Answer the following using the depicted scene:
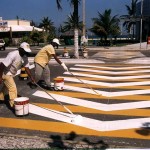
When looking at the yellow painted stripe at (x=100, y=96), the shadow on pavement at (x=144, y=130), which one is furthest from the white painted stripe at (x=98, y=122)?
the yellow painted stripe at (x=100, y=96)

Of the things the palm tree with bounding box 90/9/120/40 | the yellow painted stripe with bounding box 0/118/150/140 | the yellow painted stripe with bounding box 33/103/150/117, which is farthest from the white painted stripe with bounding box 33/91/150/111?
the palm tree with bounding box 90/9/120/40

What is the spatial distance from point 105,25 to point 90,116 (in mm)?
39964

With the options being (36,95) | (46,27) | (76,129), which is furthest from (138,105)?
(46,27)

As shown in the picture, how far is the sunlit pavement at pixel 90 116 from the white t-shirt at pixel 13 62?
3.69 feet

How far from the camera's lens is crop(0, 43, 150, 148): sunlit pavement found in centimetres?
670

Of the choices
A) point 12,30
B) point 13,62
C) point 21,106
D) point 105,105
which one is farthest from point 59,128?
point 12,30

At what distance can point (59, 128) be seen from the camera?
735 centimetres

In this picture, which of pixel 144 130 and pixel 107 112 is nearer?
pixel 144 130

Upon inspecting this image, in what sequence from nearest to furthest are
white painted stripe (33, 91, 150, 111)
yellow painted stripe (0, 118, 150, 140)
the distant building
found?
yellow painted stripe (0, 118, 150, 140) → white painted stripe (33, 91, 150, 111) → the distant building

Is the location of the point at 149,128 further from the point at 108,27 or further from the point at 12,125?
the point at 108,27

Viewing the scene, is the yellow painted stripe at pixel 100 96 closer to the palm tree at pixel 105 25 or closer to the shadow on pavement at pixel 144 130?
the shadow on pavement at pixel 144 130

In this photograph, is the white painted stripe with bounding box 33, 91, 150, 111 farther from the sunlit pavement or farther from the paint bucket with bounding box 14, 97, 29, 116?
the paint bucket with bounding box 14, 97, 29, 116

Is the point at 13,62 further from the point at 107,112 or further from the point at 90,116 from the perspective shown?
the point at 107,112

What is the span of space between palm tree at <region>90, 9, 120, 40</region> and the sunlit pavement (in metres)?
34.4
